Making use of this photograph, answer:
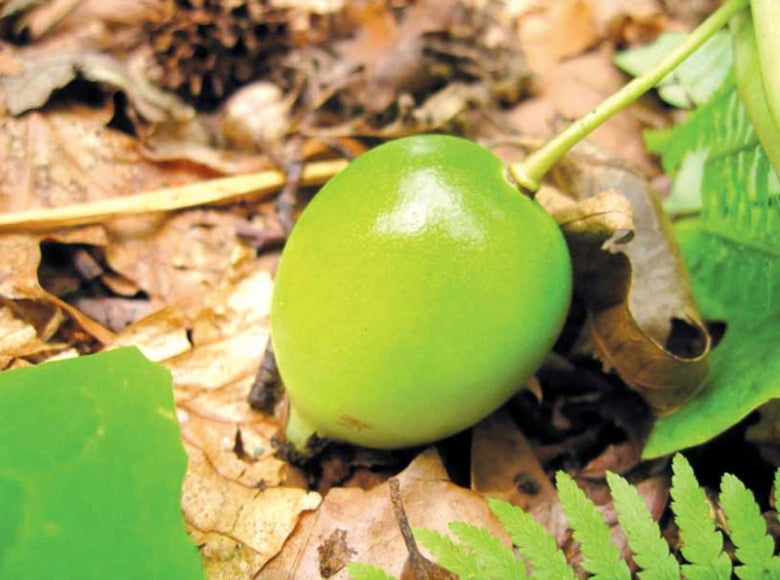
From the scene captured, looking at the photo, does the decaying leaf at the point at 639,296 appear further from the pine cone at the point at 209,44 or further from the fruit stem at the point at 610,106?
the pine cone at the point at 209,44

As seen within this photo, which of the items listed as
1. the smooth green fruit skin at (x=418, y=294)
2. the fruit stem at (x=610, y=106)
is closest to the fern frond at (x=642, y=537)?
the smooth green fruit skin at (x=418, y=294)

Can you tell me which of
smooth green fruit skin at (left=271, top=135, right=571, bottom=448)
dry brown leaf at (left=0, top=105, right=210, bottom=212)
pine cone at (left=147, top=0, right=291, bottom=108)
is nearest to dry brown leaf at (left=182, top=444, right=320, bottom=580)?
smooth green fruit skin at (left=271, top=135, right=571, bottom=448)

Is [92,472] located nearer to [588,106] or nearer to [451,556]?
[451,556]

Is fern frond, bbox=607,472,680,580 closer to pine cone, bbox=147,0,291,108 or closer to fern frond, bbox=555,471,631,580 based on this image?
fern frond, bbox=555,471,631,580

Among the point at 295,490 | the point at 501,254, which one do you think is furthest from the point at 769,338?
the point at 295,490

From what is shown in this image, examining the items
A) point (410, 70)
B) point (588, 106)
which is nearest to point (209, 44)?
point (410, 70)

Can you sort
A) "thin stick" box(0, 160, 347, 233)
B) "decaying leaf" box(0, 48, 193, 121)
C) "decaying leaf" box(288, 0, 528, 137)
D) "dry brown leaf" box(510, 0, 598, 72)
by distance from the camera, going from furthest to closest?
→ 1. "dry brown leaf" box(510, 0, 598, 72)
2. "decaying leaf" box(288, 0, 528, 137)
3. "decaying leaf" box(0, 48, 193, 121)
4. "thin stick" box(0, 160, 347, 233)
